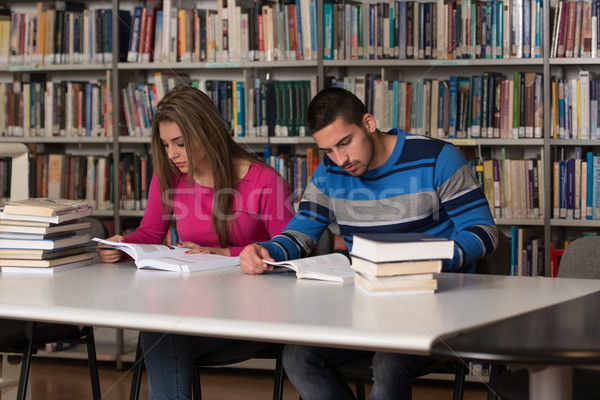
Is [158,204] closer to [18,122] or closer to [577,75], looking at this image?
[18,122]

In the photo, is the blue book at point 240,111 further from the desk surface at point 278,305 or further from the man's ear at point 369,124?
the desk surface at point 278,305

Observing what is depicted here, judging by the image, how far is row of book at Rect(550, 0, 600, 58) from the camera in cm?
296

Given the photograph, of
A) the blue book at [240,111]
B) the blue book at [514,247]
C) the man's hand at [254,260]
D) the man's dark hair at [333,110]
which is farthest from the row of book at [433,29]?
the man's hand at [254,260]

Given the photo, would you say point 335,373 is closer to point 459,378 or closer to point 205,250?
point 459,378

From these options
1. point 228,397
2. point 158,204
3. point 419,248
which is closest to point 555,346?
point 419,248

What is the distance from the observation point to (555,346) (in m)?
1.03

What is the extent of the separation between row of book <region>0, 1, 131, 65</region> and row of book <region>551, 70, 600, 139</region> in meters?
→ 2.07

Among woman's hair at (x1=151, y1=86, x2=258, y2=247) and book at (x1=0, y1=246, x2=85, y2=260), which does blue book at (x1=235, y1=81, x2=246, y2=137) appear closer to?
woman's hair at (x1=151, y1=86, x2=258, y2=247)

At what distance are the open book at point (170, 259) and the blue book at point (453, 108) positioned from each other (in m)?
1.56

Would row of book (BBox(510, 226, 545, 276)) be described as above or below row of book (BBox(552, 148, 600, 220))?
below

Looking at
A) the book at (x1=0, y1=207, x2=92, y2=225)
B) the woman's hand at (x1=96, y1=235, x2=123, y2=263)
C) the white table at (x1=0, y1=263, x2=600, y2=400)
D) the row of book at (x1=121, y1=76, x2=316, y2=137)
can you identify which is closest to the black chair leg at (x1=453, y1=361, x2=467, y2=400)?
the white table at (x1=0, y1=263, x2=600, y2=400)

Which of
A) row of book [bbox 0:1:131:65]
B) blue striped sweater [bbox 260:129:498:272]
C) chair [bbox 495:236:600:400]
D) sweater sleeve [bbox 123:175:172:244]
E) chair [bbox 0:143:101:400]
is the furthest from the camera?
row of book [bbox 0:1:131:65]

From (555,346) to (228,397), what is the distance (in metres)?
2.10

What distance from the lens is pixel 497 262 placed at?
1.91 m
